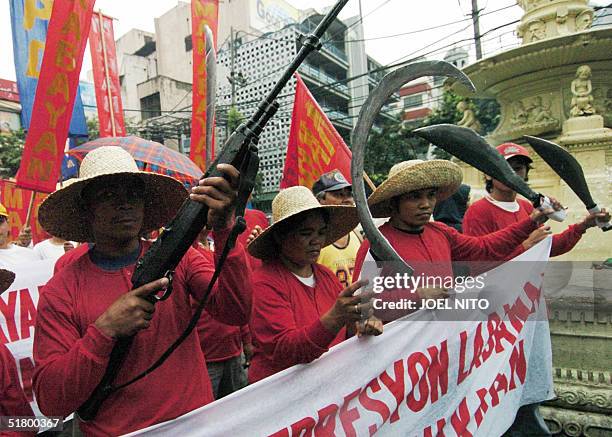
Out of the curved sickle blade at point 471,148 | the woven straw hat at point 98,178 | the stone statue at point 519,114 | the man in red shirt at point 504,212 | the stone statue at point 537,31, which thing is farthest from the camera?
the stone statue at point 519,114

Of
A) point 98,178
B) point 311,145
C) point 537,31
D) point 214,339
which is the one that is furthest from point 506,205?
point 537,31

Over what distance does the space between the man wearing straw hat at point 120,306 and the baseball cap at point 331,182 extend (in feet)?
5.86

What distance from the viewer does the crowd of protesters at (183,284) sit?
57.6 inches

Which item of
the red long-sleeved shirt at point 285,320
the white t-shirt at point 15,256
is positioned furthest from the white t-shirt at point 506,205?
the white t-shirt at point 15,256

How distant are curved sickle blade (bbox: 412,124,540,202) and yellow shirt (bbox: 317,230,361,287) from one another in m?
1.21

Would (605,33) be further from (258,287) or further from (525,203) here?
(258,287)

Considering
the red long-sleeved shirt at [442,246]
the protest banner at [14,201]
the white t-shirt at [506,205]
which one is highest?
the protest banner at [14,201]

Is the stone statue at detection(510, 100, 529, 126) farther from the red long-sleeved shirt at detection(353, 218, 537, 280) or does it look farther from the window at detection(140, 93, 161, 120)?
the window at detection(140, 93, 161, 120)

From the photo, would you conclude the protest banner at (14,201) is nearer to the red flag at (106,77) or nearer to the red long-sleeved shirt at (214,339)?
the red flag at (106,77)

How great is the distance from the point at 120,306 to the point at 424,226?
1.82 meters

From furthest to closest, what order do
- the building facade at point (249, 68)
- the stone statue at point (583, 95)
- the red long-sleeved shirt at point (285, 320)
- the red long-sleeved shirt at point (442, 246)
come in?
the building facade at point (249, 68) → the stone statue at point (583, 95) → the red long-sleeved shirt at point (442, 246) → the red long-sleeved shirt at point (285, 320)

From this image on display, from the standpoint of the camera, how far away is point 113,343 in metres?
1.43

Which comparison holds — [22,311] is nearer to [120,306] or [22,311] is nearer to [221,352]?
[221,352]

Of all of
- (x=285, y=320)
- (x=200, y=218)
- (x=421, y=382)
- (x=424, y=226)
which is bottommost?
(x=421, y=382)
